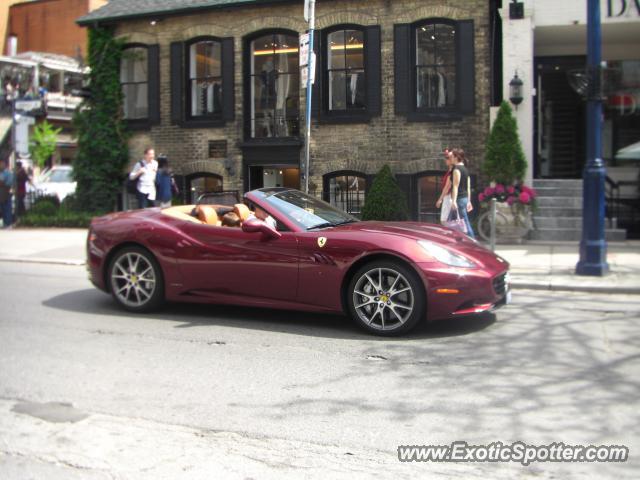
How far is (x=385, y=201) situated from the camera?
14.4m

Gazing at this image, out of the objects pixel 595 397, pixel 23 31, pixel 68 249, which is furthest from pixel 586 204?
pixel 23 31

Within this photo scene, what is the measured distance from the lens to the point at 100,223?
7.97m

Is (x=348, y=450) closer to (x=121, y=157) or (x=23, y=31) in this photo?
(x=121, y=157)

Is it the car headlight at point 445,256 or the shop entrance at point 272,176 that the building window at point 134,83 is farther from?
the car headlight at point 445,256

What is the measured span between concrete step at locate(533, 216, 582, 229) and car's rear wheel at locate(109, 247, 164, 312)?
28.2ft

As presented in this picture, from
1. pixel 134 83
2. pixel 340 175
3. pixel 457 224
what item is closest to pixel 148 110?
pixel 134 83

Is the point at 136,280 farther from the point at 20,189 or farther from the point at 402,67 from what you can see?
the point at 20,189

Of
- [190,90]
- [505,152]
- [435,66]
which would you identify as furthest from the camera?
[190,90]

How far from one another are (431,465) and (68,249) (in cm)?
1116

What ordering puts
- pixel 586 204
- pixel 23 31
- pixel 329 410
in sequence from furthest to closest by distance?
pixel 23 31 → pixel 586 204 → pixel 329 410

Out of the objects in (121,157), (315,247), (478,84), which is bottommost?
(315,247)

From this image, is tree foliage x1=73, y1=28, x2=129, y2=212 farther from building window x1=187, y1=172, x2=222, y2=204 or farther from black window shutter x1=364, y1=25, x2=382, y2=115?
black window shutter x1=364, y1=25, x2=382, y2=115

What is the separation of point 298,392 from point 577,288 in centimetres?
522

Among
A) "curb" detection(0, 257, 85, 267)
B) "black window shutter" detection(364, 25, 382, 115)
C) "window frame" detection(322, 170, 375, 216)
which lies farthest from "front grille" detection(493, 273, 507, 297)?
"black window shutter" detection(364, 25, 382, 115)
